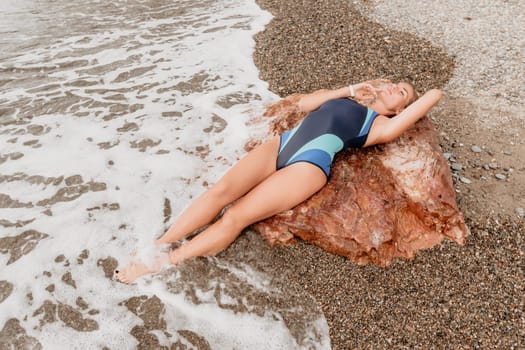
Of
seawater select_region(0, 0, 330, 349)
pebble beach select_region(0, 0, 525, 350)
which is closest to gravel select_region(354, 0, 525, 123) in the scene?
pebble beach select_region(0, 0, 525, 350)

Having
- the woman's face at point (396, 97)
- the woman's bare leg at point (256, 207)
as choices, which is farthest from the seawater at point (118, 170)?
the woman's face at point (396, 97)

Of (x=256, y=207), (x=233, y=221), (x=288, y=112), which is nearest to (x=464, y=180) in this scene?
(x=288, y=112)

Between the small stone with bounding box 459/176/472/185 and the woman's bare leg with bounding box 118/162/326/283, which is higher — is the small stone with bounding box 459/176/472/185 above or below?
below

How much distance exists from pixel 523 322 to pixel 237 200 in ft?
8.52

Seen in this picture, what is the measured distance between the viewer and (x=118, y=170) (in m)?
4.64

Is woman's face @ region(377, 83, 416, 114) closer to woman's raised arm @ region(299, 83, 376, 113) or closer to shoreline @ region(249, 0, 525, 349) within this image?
woman's raised arm @ region(299, 83, 376, 113)

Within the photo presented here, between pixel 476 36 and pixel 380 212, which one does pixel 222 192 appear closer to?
pixel 380 212

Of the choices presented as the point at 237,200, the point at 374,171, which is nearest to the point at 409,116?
the point at 374,171

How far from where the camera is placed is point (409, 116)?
399 centimetres

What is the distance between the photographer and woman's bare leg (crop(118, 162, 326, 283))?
361 cm

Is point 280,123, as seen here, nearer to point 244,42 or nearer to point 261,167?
point 261,167

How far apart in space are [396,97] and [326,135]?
41.2 inches

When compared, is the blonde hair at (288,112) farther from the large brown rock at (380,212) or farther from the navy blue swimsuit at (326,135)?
the large brown rock at (380,212)

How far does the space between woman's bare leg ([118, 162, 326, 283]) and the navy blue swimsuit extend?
0.48 ft
